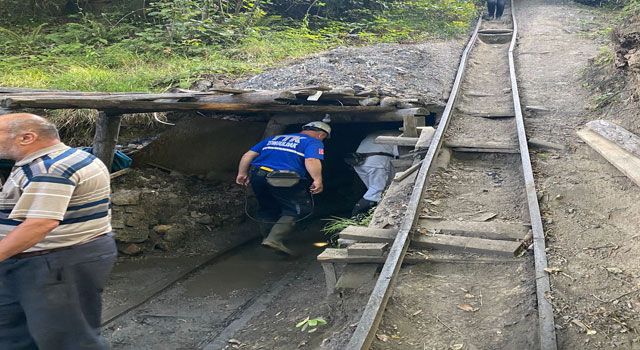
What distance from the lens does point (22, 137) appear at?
343 centimetres

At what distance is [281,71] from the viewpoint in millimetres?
10383

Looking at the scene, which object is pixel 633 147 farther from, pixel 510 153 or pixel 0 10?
pixel 0 10

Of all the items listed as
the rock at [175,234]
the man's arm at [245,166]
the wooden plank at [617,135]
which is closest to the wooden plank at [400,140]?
the man's arm at [245,166]

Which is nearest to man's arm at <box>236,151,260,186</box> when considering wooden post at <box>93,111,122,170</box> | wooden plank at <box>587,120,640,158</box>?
wooden post at <box>93,111,122,170</box>

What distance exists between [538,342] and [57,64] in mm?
11108

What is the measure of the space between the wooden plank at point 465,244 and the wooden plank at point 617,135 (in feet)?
8.13

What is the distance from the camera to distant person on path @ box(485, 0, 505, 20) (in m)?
19.0

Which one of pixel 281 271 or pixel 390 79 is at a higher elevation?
pixel 390 79

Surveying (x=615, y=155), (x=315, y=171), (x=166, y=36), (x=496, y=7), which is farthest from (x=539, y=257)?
(x=496, y=7)

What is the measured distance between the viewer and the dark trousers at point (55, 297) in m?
3.42

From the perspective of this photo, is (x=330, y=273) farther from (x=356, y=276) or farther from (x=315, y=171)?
(x=315, y=171)

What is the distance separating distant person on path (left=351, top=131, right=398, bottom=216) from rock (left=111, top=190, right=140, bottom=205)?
3.13 metres

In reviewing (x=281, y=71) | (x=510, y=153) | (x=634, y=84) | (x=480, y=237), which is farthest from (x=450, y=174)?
(x=281, y=71)

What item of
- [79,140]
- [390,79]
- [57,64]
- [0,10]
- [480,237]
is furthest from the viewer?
[0,10]
